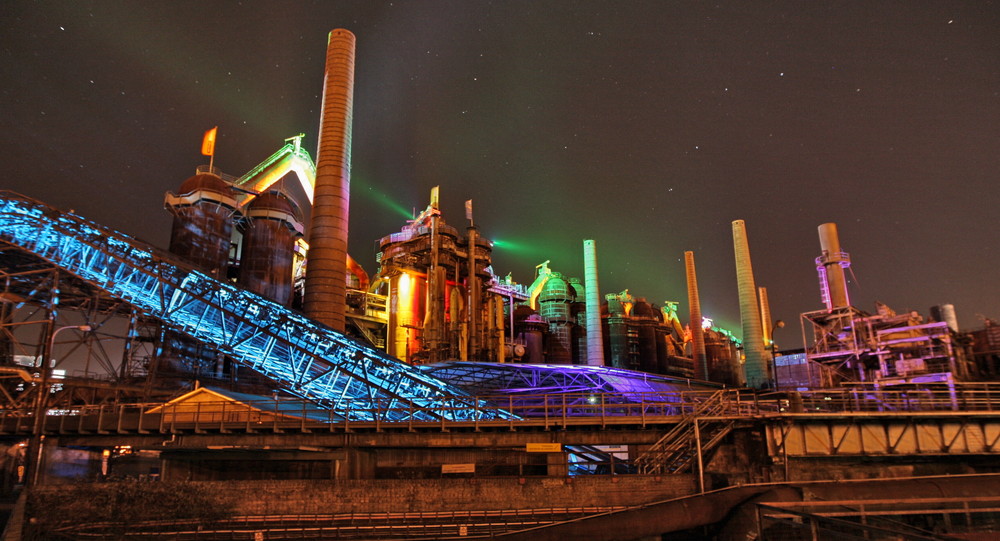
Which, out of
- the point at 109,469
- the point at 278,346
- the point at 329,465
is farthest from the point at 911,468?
the point at 109,469

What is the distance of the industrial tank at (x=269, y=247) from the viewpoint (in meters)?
47.2

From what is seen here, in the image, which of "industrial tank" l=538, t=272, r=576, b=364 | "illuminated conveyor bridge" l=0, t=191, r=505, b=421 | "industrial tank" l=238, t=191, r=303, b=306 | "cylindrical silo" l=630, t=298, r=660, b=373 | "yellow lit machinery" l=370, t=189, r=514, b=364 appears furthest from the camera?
"cylindrical silo" l=630, t=298, r=660, b=373

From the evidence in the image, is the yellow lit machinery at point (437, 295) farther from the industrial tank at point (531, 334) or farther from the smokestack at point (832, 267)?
the smokestack at point (832, 267)

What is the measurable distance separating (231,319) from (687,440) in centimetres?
2225

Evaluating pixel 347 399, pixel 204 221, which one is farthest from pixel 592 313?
pixel 347 399

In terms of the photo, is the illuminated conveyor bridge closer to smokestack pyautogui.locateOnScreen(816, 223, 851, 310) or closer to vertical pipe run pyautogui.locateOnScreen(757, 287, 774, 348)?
smokestack pyautogui.locateOnScreen(816, 223, 851, 310)

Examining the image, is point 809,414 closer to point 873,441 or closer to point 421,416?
point 873,441

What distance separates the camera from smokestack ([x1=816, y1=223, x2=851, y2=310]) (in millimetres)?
55750

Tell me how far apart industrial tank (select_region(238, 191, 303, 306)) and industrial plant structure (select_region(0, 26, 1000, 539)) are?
0.14 meters

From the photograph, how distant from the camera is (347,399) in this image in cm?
2742

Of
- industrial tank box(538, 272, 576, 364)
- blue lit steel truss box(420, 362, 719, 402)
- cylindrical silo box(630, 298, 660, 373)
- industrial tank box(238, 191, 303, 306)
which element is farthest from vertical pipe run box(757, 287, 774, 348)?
industrial tank box(238, 191, 303, 306)

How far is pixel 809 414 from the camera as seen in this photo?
23.0m

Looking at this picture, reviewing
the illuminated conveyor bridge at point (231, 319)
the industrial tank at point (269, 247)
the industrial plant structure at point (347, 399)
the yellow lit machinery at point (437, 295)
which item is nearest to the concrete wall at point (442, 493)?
the industrial plant structure at point (347, 399)

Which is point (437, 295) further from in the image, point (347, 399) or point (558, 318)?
point (347, 399)
